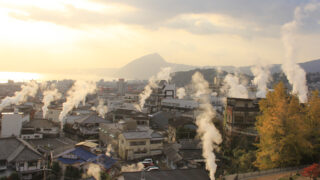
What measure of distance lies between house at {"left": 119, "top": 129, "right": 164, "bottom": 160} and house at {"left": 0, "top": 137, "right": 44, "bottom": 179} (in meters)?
6.64

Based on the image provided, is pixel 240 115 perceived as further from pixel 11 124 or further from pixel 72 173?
pixel 11 124

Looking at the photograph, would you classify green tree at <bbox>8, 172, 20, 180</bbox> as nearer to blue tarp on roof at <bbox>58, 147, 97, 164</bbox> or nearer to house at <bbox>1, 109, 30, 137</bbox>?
blue tarp on roof at <bbox>58, 147, 97, 164</bbox>

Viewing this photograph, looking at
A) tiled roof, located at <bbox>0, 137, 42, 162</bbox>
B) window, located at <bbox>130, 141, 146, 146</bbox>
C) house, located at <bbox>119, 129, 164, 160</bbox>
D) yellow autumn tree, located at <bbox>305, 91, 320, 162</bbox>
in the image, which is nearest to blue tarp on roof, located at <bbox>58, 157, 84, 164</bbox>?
tiled roof, located at <bbox>0, 137, 42, 162</bbox>

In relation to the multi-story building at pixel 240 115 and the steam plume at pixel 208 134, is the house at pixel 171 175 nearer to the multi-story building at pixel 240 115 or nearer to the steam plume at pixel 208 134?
the steam plume at pixel 208 134

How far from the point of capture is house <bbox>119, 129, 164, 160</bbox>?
74.9 ft

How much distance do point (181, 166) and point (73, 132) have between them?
1396 centimetres

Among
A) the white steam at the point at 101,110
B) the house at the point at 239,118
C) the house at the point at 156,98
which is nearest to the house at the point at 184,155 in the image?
the house at the point at 239,118

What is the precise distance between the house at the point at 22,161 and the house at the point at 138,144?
21.8 feet

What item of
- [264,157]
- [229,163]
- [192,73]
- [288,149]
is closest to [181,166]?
[229,163]

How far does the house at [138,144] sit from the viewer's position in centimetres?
2283

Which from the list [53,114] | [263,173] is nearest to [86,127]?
[53,114]

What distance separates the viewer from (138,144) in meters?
23.2

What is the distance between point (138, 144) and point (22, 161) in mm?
8732

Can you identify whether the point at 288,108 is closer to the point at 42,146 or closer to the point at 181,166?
the point at 181,166
